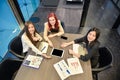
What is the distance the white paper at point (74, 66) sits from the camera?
5.61 ft

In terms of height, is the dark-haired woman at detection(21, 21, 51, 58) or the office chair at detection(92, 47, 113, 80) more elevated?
the dark-haired woman at detection(21, 21, 51, 58)

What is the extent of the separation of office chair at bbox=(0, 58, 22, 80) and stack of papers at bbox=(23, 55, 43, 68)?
0.30 m

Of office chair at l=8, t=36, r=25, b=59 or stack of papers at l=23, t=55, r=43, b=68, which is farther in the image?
office chair at l=8, t=36, r=25, b=59

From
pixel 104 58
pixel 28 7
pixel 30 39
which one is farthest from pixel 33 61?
pixel 28 7

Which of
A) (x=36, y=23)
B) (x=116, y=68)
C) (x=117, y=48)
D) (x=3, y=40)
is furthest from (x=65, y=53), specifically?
(x=36, y=23)

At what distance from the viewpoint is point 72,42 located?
2.15 meters

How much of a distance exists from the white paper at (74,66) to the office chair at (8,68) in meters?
0.94

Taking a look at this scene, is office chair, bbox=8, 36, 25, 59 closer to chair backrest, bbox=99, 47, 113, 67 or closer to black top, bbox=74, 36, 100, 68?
black top, bbox=74, 36, 100, 68

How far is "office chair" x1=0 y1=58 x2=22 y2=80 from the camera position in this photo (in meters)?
1.87

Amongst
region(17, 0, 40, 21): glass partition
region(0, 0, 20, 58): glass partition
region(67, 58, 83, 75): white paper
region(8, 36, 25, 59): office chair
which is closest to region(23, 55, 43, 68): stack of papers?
region(8, 36, 25, 59): office chair

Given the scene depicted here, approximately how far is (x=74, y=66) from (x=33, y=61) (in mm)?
652

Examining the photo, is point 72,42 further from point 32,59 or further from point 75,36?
point 32,59

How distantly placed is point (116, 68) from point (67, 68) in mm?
1671

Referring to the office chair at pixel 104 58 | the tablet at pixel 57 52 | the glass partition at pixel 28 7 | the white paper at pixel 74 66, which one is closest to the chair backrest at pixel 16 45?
the tablet at pixel 57 52
